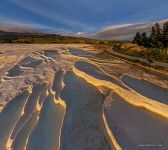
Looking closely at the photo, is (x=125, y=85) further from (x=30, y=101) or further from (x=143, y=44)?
(x=143, y=44)

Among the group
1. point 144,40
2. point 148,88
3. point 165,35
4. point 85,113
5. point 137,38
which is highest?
point 85,113

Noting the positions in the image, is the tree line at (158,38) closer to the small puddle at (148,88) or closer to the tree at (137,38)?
the tree at (137,38)

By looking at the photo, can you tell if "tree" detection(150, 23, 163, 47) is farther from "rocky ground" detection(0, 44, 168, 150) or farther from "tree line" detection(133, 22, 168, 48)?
"rocky ground" detection(0, 44, 168, 150)

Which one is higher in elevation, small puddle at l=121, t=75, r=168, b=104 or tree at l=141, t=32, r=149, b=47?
small puddle at l=121, t=75, r=168, b=104

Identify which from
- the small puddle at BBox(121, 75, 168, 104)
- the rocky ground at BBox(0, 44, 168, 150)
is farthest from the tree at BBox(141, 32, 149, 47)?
the small puddle at BBox(121, 75, 168, 104)

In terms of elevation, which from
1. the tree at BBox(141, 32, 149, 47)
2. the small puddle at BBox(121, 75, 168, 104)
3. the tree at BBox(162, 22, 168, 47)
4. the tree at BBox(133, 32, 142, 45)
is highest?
the small puddle at BBox(121, 75, 168, 104)

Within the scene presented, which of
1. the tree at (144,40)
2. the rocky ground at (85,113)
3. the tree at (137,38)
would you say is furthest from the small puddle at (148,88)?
the tree at (137,38)

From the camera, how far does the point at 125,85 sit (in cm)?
2172

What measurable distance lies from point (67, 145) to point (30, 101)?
296 inches

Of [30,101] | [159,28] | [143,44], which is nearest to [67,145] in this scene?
[30,101]

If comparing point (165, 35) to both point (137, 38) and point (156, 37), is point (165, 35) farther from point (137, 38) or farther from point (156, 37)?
point (137, 38)

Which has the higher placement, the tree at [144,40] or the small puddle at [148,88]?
the small puddle at [148,88]

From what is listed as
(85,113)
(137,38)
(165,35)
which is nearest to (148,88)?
(85,113)

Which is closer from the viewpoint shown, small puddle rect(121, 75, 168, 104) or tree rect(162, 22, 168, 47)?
small puddle rect(121, 75, 168, 104)
